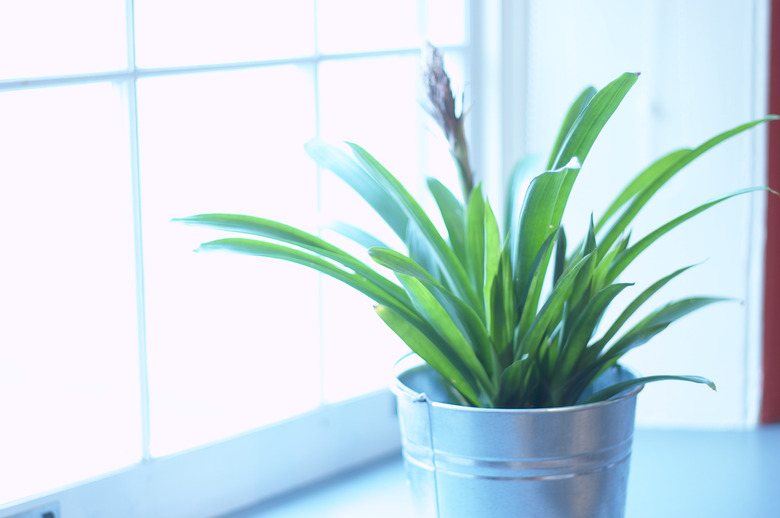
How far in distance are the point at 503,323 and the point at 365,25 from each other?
0.63 meters

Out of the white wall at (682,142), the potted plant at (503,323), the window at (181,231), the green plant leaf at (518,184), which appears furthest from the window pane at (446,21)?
the potted plant at (503,323)

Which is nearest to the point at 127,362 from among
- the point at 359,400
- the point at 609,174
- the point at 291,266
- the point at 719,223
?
the point at 291,266

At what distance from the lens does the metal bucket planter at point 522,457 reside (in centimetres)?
96

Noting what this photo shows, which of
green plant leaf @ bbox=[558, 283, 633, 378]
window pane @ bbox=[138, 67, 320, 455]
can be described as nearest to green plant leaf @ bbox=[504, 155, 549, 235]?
green plant leaf @ bbox=[558, 283, 633, 378]

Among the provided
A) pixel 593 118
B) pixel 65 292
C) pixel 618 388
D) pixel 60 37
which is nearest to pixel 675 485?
pixel 618 388

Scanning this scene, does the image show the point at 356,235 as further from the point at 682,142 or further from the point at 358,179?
the point at 682,142

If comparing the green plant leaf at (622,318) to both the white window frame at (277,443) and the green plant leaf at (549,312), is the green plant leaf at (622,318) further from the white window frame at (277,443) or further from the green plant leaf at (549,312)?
the white window frame at (277,443)

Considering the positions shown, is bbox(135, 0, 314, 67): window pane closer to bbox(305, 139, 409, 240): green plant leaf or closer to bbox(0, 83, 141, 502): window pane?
bbox(0, 83, 141, 502): window pane

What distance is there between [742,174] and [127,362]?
1.03 meters

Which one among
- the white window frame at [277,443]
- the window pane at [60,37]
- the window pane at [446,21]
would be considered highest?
the window pane at [446,21]

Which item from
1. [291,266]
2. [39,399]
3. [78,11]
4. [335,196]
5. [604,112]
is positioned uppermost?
[78,11]

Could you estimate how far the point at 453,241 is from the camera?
112 centimetres

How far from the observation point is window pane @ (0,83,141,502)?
113 cm

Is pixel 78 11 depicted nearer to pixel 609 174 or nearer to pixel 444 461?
pixel 444 461
